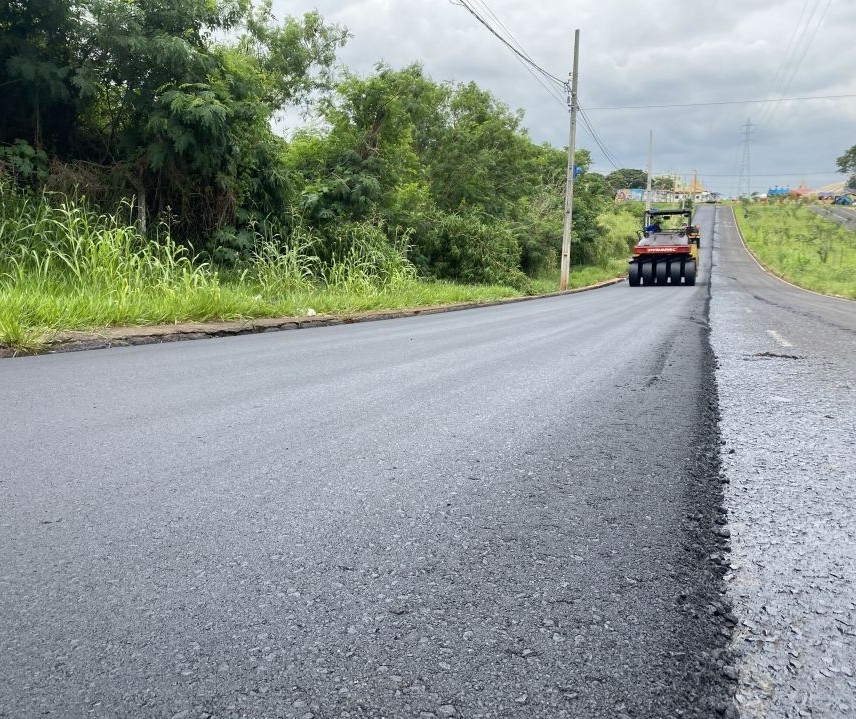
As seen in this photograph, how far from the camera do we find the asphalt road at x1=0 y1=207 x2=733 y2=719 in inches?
43.9

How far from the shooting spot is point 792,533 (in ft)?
5.91

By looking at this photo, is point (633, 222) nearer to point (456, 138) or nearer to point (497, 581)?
point (456, 138)

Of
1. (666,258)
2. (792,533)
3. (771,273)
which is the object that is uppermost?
(666,258)

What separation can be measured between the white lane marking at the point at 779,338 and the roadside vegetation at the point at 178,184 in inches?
234

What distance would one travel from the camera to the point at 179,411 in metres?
3.22

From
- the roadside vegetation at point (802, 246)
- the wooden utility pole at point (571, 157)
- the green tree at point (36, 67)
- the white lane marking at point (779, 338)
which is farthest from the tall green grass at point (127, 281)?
the roadside vegetation at point (802, 246)

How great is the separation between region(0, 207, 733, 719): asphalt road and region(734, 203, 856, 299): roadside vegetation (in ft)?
57.1

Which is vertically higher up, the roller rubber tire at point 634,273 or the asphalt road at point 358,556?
the roller rubber tire at point 634,273

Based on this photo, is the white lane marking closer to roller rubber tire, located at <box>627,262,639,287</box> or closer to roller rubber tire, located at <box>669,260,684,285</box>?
roller rubber tire, located at <box>669,260,684,285</box>

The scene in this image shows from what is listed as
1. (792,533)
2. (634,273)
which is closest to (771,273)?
(634,273)

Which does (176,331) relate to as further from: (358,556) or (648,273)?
(648,273)

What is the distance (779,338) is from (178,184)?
9.13 meters

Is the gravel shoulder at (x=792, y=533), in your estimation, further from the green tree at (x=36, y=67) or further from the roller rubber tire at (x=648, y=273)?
the roller rubber tire at (x=648, y=273)

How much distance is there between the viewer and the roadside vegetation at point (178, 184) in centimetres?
729
